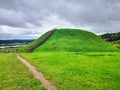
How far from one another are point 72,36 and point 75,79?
74561 millimetres

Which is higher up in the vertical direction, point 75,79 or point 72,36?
point 72,36

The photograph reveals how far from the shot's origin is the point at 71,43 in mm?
83125

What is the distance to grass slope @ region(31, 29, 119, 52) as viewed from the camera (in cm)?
7678

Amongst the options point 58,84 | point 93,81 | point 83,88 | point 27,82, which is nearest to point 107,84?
point 93,81

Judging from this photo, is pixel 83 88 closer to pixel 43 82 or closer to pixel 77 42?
pixel 43 82

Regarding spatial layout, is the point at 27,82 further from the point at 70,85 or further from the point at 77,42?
the point at 77,42

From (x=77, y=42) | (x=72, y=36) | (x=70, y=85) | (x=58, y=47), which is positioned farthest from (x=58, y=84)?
(x=72, y=36)

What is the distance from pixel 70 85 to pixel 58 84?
3.98 feet

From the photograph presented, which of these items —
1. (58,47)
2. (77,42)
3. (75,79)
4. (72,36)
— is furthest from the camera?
(72,36)

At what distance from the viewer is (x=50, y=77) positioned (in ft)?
75.7

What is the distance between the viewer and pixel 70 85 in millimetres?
19703

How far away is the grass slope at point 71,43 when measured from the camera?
252ft

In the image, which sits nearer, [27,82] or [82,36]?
[27,82]

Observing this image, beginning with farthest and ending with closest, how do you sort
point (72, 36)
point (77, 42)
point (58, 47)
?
point (72, 36) < point (77, 42) < point (58, 47)
